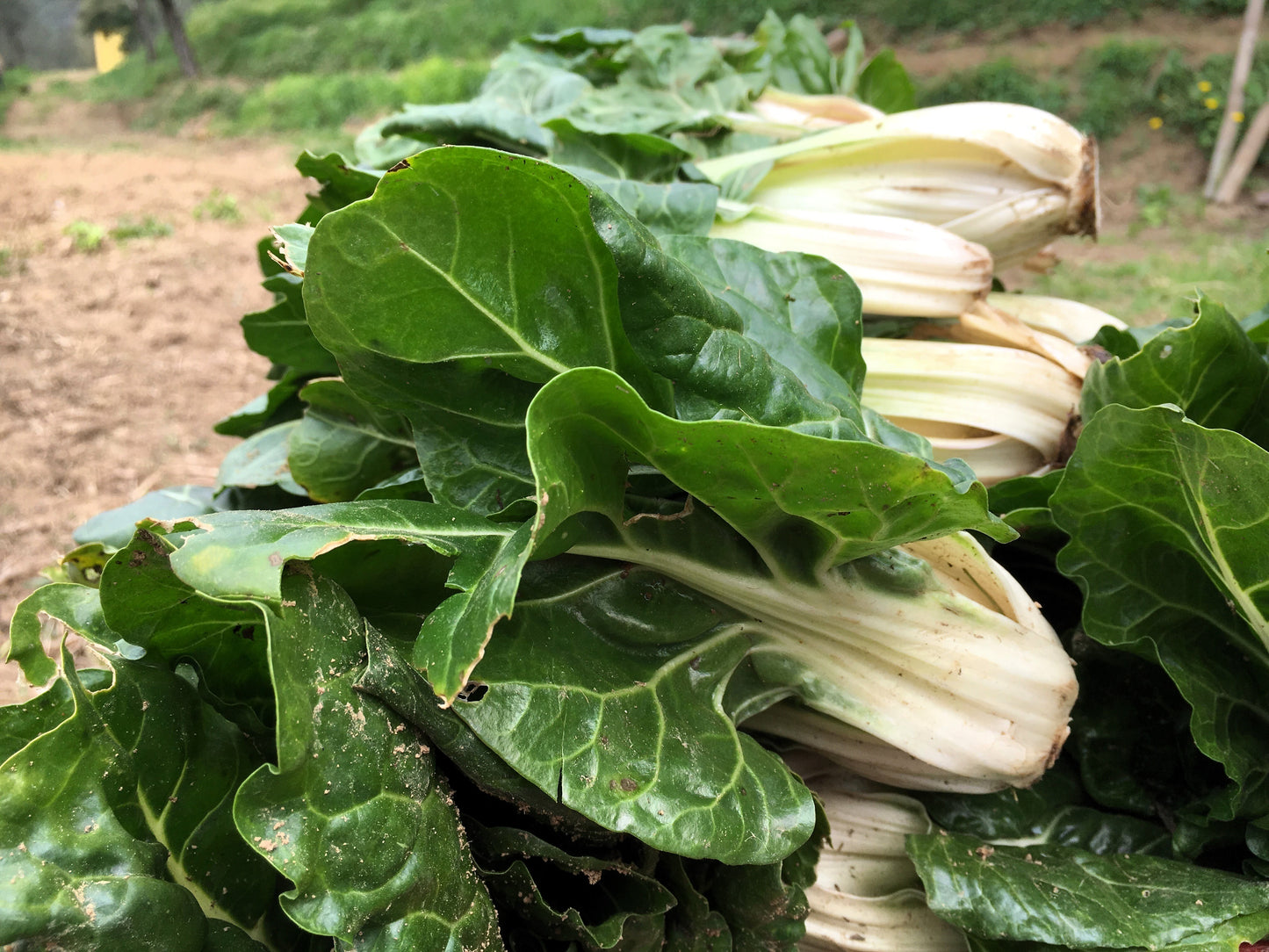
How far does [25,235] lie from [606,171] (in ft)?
22.9

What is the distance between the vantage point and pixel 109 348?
17.8 feet

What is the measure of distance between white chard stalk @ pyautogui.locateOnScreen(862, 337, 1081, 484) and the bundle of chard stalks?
24 centimetres

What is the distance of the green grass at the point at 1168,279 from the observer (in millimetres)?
5695

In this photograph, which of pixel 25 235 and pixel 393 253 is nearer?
pixel 393 253

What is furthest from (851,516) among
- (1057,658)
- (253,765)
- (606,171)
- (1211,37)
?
(1211,37)

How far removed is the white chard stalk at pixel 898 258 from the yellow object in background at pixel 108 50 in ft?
71.5

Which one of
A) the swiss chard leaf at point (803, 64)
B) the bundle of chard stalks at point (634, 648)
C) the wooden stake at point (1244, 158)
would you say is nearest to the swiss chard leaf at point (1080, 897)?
the bundle of chard stalks at point (634, 648)

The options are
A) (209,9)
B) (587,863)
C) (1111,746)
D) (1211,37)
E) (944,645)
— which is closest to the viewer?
(587,863)

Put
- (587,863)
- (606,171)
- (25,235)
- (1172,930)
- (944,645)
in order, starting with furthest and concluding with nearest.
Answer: (25,235)
(606,171)
(944,645)
(1172,930)
(587,863)

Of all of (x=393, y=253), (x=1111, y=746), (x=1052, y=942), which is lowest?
(x=1111, y=746)

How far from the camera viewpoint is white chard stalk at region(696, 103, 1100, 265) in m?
2.21

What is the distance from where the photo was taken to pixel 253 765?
1.14 m

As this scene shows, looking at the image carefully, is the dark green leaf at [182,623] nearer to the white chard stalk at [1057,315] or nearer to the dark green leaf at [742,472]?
the dark green leaf at [742,472]

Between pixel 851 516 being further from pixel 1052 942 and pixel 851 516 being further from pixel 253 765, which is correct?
pixel 253 765
